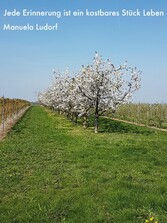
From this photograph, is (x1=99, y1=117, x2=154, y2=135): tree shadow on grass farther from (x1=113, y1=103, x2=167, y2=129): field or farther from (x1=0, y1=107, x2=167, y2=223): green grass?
(x1=0, y1=107, x2=167, y2=223): green grass

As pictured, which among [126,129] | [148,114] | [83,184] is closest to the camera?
[83,184]

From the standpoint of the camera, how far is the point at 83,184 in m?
10.3

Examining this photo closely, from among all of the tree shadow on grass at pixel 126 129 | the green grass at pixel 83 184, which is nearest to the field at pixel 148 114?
the tree shadow on grass at pixel 126 129

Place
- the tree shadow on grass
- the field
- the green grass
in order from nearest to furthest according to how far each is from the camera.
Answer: the green grass, the tree shadow on grass, the field

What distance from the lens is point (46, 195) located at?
A: 920 cm

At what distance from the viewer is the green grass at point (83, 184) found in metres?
7.72

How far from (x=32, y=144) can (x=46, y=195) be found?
9.94 m

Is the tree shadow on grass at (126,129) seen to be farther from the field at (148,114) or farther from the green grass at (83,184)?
the green grass at (83,184)

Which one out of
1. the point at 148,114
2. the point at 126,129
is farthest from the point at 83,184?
the point at 148,114

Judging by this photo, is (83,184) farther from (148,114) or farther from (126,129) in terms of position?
(148,114)

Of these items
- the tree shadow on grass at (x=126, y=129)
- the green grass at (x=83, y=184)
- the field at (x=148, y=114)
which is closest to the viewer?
the green grass at (x=83, y=184)

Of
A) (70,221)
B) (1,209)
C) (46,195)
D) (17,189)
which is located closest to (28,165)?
(17,189)

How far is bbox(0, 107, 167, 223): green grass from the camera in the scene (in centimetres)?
772

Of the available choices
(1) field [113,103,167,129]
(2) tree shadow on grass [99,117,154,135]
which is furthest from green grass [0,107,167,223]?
(1) field [113,103,167,129]
